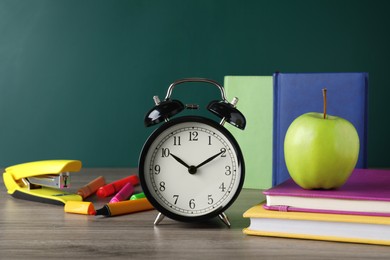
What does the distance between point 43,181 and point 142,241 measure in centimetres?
49

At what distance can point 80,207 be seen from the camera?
1388 millimetres

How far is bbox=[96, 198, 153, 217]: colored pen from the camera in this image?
1.34 m

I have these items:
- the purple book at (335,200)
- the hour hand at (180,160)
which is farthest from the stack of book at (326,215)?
the hour hand at (180,160)

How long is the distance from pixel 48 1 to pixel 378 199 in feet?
5.29

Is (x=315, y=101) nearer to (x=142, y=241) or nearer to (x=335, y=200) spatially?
(x=335, y=200)

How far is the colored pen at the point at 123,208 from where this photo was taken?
134cm

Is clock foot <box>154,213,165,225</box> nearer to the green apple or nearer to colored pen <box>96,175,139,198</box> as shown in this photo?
the green apple

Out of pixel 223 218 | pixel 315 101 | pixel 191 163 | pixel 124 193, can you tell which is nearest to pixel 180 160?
pixel 191 163

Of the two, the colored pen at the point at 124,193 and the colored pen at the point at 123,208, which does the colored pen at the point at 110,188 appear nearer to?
the colored pen at the point at 124,193

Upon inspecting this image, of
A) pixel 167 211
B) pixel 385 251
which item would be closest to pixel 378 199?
pixel 385 251

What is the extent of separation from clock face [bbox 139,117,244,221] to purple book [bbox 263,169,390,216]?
0.09m

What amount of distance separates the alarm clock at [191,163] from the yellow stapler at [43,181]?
0.33 metres

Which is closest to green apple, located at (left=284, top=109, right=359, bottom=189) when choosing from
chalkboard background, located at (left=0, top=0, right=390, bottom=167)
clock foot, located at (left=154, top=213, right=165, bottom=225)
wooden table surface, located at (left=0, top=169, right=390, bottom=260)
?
wooden table surface, located at (left=0, top=169, right=390, bottom=260)

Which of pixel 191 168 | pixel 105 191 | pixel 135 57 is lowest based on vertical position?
pixel 105 191
